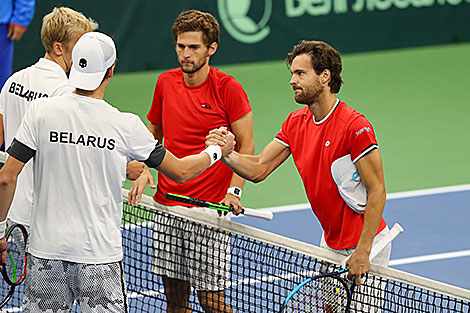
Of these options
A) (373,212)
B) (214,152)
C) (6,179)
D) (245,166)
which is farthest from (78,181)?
(373,212)

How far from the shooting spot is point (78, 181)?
3.70 meters

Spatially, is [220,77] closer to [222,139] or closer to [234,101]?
[234,101]

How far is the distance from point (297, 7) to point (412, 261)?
26.2 feet

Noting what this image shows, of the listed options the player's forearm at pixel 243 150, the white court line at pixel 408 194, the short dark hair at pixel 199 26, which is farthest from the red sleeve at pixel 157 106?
the white court line at pixel 408 194

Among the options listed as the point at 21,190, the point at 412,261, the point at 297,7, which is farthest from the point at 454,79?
the point at 21,190

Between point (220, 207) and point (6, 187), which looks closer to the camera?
point (6, 187)

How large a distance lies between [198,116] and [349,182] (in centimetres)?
121

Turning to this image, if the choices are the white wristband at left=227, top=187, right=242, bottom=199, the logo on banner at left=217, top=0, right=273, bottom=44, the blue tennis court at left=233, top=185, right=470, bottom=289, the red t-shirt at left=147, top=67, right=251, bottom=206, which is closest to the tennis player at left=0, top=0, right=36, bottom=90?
the blue tennis court at left=233, top=185, right=470, bottom=289

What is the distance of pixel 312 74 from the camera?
4492 millimetres

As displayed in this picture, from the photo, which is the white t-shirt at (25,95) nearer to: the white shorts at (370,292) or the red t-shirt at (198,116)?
the red t-shirt at (198,116)

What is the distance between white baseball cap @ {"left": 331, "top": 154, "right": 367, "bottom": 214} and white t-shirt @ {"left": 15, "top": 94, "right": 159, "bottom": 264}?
1102 mm

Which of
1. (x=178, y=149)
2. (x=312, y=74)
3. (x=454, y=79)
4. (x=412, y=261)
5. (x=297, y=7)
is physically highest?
(x=297, y=7)

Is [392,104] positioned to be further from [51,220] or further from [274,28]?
[51,220]

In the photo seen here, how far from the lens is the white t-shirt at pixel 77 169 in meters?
3.67
